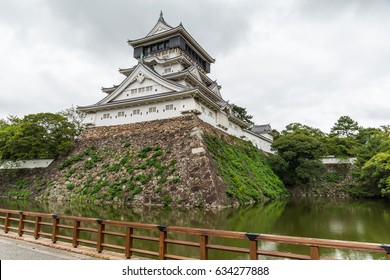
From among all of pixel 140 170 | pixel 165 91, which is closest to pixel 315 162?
pixel 165 91

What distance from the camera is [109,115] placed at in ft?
79.4

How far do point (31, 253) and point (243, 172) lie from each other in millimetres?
16404

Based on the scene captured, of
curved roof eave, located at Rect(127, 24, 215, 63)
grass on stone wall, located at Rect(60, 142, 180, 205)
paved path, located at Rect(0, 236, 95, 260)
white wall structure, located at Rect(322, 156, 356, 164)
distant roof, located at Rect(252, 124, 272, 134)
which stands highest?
curved roof eave, located at Rect(127, 24, 215, 63)

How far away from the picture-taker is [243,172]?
2044cm

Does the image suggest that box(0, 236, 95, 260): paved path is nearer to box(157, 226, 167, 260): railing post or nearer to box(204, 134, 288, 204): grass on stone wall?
box(157, 226, 167, 260): railing post

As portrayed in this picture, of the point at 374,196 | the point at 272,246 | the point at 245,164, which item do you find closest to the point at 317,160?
the point at 374,196

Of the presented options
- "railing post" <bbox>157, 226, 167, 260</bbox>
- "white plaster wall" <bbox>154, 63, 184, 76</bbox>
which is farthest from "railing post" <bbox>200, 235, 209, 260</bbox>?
"white plaster wall" <bbox>154, 63, 184, 76</bbox>

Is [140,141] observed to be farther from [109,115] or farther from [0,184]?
[0,184]

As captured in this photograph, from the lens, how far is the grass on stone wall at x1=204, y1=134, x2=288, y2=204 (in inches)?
697

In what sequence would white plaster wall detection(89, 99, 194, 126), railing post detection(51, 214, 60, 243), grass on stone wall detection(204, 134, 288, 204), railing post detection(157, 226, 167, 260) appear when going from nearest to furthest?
railing post detection(157, 226, 167, 260) → railing post detection(51, 214, 60, 243) → grass on stone wall detection(204, 134, 288, 204) → white plaster wall detection(89, 99, 194, 126)

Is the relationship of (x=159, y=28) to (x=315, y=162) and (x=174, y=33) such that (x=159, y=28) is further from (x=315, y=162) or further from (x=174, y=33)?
(x=315, y=162)

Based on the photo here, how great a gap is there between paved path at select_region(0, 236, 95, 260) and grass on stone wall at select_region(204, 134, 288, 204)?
37.7 ft

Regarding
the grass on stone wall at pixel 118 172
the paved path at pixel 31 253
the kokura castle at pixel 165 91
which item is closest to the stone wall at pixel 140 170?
the grass on stone wall at pixel 118 172

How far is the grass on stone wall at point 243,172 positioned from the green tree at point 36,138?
12867 millimetres
